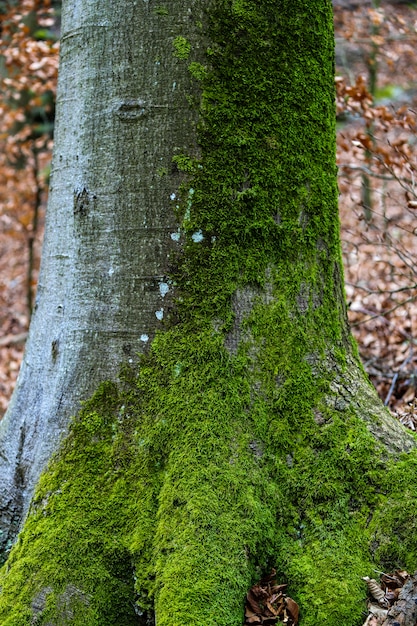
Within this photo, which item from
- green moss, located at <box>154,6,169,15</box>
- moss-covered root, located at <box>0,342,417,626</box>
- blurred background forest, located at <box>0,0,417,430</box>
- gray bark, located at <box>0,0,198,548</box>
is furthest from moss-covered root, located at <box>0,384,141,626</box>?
blurred background forest, located at <box>0,0,417,430</box>

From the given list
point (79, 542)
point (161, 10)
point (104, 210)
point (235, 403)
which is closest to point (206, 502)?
point (235, 403)

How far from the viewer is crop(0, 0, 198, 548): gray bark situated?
2.41m

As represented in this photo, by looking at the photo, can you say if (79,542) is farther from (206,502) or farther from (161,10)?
(161,10)

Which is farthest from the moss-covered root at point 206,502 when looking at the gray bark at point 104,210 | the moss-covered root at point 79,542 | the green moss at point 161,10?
the green moss at point 161,10

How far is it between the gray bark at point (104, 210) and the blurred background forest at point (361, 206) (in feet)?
5.96

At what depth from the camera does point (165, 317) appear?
2.41m

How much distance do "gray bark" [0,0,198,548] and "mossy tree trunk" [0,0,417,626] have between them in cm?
3

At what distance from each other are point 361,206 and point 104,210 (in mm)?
3470

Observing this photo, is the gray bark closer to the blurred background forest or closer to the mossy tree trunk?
the mossy tree trunk

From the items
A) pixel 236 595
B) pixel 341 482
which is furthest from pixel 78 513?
pixel 341 482

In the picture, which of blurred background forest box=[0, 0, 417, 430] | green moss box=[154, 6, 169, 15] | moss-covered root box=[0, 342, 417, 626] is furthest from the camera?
blurred background forest box=[0, 0, 417, 430]

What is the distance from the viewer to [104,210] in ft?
8.14

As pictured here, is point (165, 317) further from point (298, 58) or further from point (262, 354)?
point (298, 58)

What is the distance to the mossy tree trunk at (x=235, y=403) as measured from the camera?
2.22 metres
